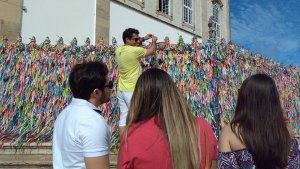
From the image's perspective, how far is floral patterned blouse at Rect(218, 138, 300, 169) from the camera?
2.08 metres

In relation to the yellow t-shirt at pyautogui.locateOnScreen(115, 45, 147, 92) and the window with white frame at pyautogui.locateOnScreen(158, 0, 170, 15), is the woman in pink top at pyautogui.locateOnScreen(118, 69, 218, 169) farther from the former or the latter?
the window with white frame at pyautogui.locateOnScreen(158, 0, 170, 15)

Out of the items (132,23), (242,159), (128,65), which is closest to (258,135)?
(242,159)

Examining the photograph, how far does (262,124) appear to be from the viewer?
84.5 inches

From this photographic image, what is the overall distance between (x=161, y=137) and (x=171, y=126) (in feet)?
0.29

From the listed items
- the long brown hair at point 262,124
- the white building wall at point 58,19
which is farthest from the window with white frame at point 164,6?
the long brown hair at point 262,124

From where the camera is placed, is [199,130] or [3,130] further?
[3,130]

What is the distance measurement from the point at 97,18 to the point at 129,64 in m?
9.50

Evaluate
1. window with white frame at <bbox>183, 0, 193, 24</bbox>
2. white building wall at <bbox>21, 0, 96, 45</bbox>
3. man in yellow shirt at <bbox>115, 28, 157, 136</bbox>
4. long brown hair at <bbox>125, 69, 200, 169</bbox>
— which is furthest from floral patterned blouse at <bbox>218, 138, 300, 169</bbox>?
window with white frame at <bbox>183, 0, 193, 24</bbox>

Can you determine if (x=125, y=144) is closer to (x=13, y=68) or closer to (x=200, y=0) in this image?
(x=13, y=68)

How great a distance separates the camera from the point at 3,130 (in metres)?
6.47

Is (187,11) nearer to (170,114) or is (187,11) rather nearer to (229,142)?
(229,142)

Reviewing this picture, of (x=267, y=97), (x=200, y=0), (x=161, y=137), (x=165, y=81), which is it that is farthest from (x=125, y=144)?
(x=200, y=0)

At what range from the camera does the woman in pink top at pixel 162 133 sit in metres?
1.79

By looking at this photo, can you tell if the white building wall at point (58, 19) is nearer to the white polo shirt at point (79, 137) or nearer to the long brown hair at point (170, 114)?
the white polo shirt at point (79, 137)
